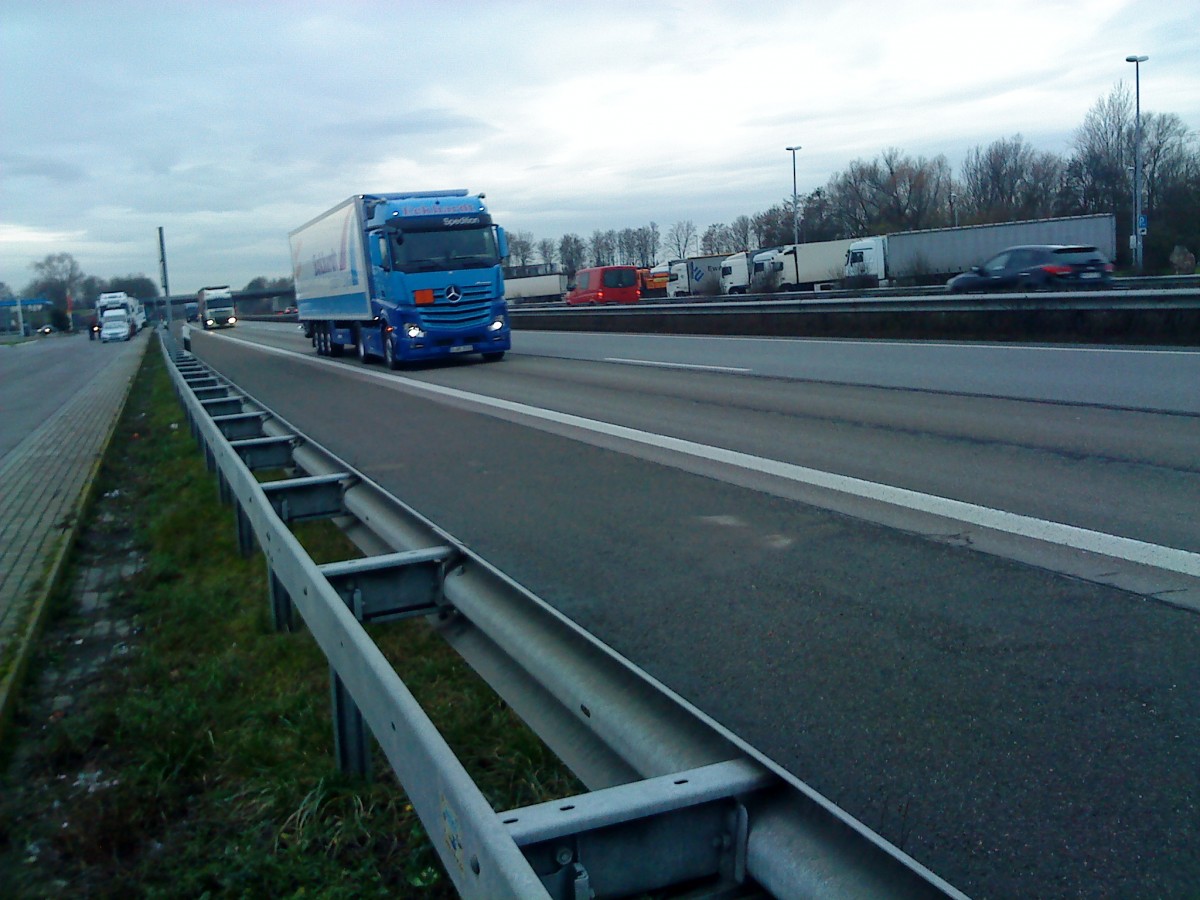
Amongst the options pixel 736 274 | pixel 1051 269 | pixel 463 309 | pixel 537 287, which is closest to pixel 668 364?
pixel 463 309

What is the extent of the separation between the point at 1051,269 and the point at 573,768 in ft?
86.1

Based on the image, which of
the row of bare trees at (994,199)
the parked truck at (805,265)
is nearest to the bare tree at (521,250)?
the row of bare trees at (994,199)

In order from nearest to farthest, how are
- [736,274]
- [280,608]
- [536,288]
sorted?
[280,608] → [736,274] → [536,288]

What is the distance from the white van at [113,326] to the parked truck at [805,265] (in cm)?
5296

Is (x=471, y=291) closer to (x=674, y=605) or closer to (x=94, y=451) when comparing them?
(x=94, y=451)

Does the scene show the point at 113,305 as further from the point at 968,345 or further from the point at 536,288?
the point at 968,345

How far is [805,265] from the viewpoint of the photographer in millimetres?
53562

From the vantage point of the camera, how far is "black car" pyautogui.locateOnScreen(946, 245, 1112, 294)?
86.6 feet

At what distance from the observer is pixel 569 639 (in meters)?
3.60

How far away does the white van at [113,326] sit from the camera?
274ft

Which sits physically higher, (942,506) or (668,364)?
(668,364)

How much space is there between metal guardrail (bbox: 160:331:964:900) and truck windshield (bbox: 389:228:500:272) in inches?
752

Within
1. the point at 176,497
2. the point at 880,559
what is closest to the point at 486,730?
the point at 880,559

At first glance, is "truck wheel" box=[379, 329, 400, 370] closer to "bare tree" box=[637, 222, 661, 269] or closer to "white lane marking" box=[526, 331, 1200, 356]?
"white lane marking" box=[526, 331, 1200, 356]
